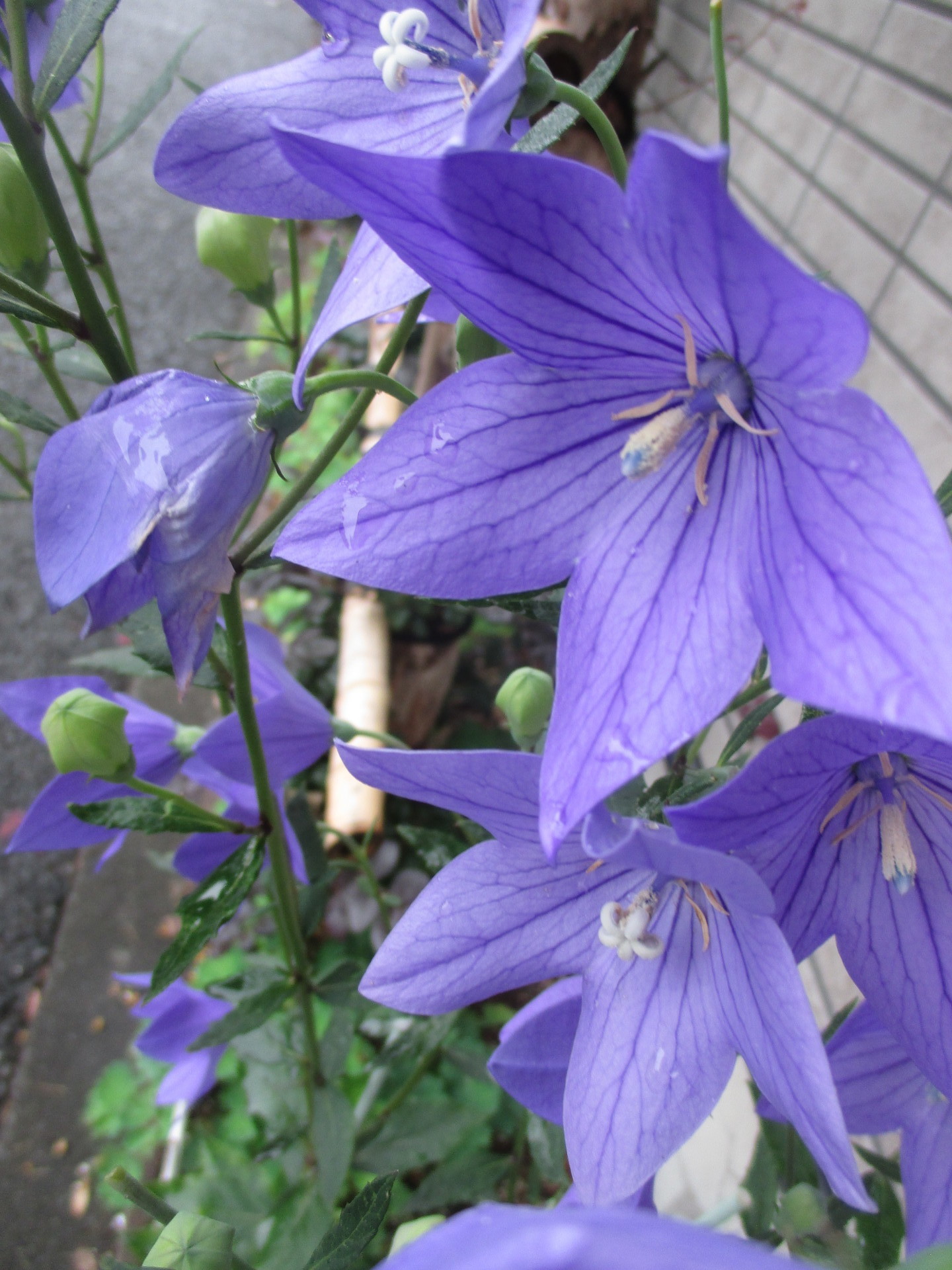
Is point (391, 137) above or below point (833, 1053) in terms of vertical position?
above

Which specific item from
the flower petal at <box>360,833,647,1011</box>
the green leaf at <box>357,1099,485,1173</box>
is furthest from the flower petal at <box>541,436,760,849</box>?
the green leaf at <box>357,1099,485,1173</box>

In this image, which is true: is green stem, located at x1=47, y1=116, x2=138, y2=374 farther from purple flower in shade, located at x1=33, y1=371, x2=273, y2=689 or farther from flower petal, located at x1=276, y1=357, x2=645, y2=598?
flower petal, located at x1=276, y1=357, x2=645, y2=598

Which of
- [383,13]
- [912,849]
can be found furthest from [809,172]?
[912,849]

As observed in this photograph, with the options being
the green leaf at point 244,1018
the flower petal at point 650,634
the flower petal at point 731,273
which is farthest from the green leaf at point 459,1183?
the flower petal at point 731,273

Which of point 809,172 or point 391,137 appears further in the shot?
point 809,172

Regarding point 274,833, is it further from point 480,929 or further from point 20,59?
point 20,59

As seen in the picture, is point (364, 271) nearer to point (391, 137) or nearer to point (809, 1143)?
point (391, 137)

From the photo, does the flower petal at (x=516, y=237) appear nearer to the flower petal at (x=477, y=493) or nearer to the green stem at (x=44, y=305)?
the flower petal at (x=477, y=493)

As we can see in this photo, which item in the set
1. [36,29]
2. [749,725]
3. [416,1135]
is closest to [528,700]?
[749,725]
